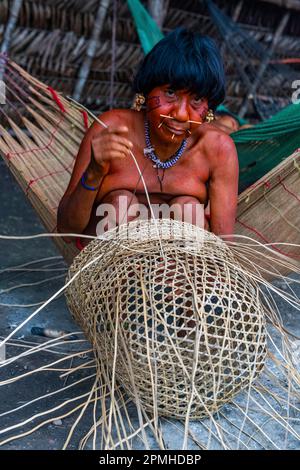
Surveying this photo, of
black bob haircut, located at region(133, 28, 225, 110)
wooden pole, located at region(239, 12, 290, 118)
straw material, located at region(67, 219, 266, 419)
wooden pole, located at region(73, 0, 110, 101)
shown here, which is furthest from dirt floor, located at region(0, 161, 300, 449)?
wooden pole, located at region(239, 12, 290, 118)

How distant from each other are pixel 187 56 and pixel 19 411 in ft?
3.32

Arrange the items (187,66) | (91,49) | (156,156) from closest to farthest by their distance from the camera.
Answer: (187,66)
(156,156)
(91,49)

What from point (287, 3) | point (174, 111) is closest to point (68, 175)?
point (174, 111)

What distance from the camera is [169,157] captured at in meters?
1.96

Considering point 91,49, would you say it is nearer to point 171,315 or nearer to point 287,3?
point 287,3

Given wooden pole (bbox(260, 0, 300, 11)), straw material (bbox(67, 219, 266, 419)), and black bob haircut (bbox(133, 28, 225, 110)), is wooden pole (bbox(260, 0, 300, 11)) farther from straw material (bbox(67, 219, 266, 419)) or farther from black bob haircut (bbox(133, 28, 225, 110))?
straw material (bbox(67, 219, 266, 419))

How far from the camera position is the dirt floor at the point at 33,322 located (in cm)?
154

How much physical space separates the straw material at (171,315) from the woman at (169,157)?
265mm

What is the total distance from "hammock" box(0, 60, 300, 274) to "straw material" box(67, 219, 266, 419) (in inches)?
15.7

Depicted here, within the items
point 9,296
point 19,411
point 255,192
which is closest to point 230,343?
point 19,411

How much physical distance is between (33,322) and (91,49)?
231 centimetres

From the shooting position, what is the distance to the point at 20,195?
152 inches

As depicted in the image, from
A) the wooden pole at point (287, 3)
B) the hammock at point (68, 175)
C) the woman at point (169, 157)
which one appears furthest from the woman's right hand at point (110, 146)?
the wooden pole at point (287, 3)

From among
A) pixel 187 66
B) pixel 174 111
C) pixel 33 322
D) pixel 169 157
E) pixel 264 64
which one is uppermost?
pixel 187 66
